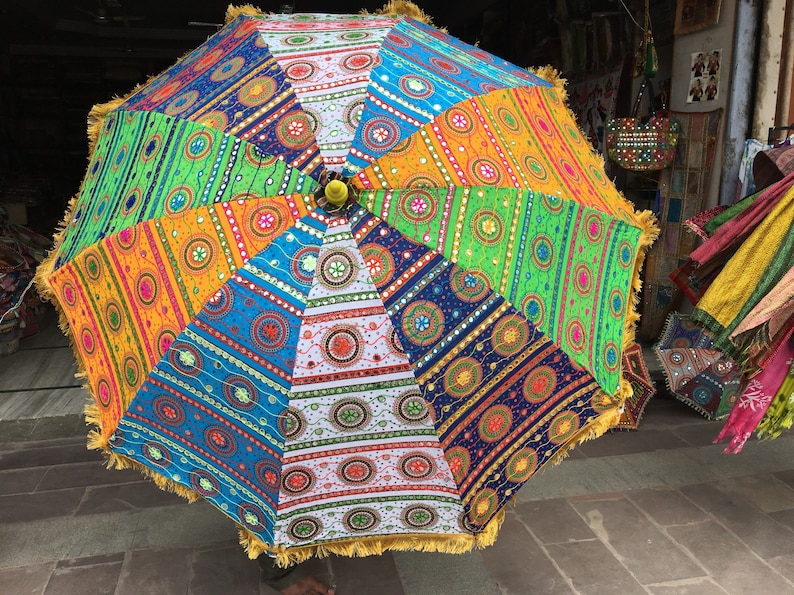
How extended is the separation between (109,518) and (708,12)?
16.0ft

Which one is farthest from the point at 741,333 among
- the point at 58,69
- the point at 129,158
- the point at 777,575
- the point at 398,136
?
the point at 58,69

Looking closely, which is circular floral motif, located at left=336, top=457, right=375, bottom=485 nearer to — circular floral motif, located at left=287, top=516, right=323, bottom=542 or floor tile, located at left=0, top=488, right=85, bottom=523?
circular floral motif, located at left=287, top=516, right=323, bottom=542

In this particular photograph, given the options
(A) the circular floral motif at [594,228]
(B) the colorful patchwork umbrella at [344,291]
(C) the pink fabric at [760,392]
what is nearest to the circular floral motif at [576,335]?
(B) the colorful patchwork umbrella at [344,291]

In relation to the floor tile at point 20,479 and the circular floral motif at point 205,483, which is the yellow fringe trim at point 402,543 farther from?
the floor tile at point 20,479

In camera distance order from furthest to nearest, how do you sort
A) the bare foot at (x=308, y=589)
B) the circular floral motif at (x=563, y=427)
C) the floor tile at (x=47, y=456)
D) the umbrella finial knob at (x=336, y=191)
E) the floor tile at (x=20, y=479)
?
the floor tile at (x=47, y=456) < the floor tile at (x=20, y=479) < the bare foot at (x=308, y=589) < the circular floral motif at (x=563, y=427) < the umbrella finial knob at (x=336, y=191)

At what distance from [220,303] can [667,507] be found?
2.60 meters

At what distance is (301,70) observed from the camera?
1745 millimetres

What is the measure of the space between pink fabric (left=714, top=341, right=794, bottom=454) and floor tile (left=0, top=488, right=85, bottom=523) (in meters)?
3.22

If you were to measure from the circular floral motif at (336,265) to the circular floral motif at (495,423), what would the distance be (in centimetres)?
57

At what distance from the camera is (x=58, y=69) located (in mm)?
11172

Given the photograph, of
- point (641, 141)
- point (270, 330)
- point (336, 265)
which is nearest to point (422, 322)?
point (336, 265)

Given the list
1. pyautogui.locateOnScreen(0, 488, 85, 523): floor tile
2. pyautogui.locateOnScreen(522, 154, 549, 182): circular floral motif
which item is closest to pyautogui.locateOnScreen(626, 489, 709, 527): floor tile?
pyautogui.locateOnScreen(522, 154, 549, 182): circular floral motif

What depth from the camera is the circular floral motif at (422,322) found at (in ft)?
5.30

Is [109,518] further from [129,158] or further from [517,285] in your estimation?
[517,285]
